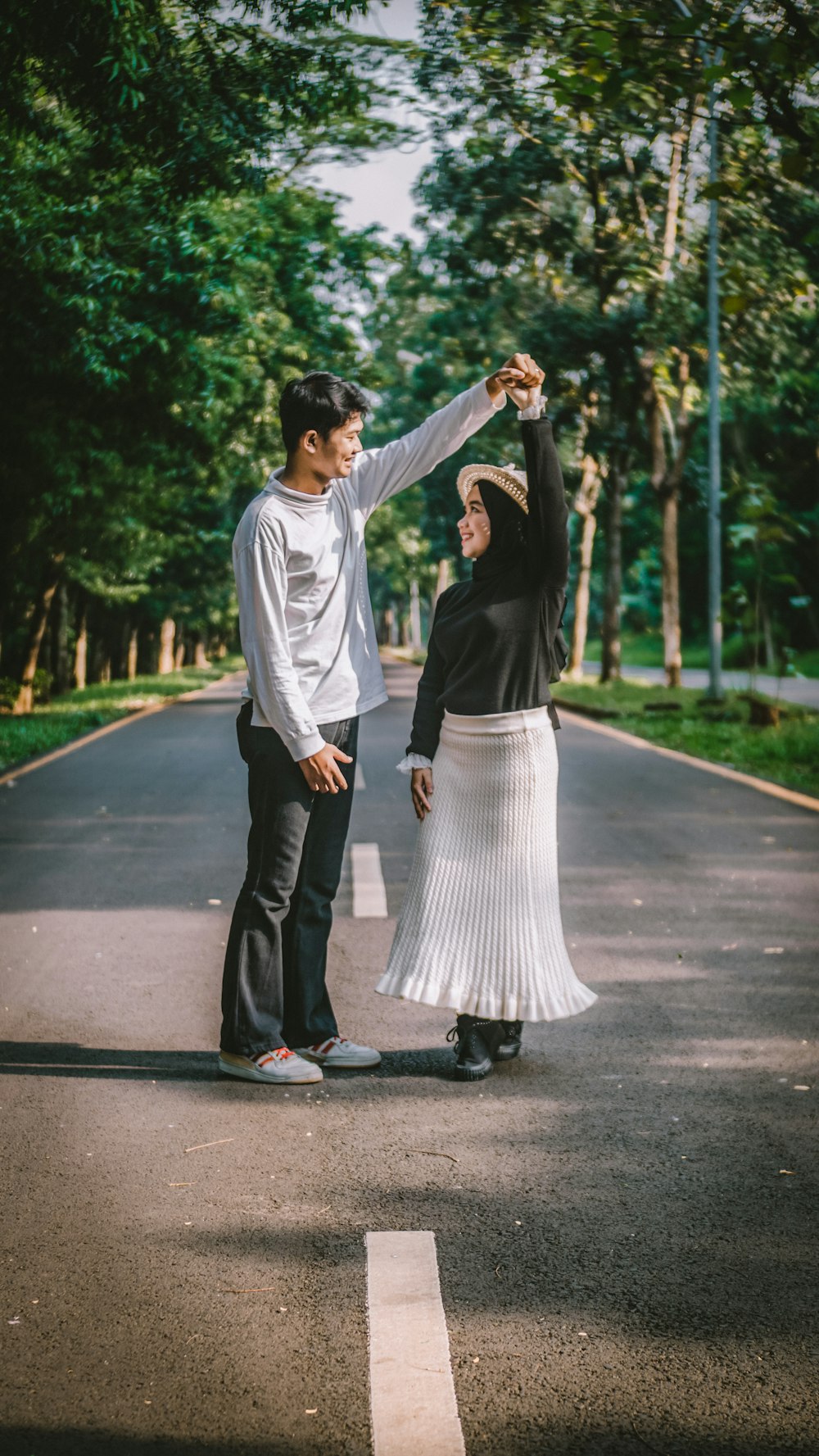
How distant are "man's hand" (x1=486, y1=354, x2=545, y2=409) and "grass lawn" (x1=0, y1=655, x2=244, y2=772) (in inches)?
444

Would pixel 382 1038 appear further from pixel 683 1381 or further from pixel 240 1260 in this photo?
pixel 683 1381

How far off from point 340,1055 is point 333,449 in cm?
188

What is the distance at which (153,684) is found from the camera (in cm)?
3616

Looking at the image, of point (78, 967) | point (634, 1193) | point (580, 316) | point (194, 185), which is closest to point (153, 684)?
point (580, 316)

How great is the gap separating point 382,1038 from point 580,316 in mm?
21237

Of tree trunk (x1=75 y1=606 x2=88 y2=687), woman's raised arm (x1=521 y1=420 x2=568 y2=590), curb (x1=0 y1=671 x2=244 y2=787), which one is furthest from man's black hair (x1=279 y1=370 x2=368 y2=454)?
tree trunk (x1=75 y1=606 x2=88 y2=687)

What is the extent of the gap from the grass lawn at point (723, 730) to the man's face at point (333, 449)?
8.26m

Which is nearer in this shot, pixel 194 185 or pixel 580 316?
pixel 194 185

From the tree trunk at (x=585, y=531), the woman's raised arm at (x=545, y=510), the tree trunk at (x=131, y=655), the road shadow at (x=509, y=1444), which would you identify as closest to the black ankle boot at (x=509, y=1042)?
the woman's raised arm at (x=545, y=510)

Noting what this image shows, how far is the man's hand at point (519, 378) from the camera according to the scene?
4.35m

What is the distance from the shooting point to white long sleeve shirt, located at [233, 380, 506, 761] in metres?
4.53

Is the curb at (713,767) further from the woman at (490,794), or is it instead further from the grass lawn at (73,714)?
the woman at (490,794)

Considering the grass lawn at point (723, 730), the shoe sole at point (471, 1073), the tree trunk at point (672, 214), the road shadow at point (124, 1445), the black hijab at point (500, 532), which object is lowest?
the grass lawn at point (723, 730)

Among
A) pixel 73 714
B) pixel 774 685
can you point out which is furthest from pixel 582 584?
pixel 73 714
